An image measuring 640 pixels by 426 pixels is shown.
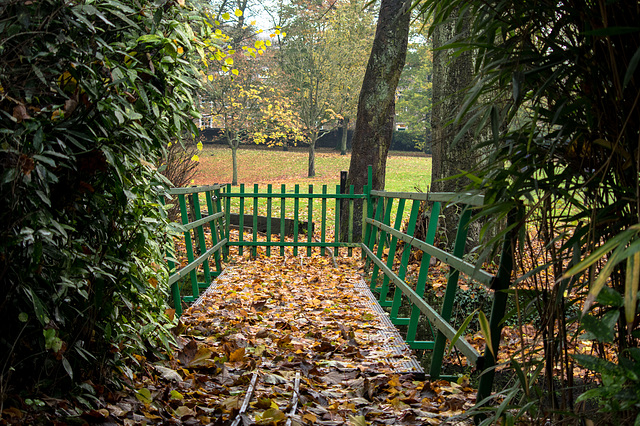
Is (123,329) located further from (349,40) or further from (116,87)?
(349,40)

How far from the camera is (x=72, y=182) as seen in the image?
7.11ft

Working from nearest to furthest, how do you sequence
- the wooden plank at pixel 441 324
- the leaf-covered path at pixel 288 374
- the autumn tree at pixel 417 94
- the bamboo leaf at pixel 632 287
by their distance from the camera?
the bamboo leaf at pixel 632 287 < the wooden plank at pixel 441 324 < the leaf-covered path at pixel 288 374 < the autumn tree at pixel 417 94

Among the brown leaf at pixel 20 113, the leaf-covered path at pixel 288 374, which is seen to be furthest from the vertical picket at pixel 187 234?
the brown leaf at pixel 20 113

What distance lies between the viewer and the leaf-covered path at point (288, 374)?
277 centimetres

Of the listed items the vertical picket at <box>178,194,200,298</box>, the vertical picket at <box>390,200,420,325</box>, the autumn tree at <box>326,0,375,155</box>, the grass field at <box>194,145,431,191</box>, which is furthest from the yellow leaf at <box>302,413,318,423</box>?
the autumn tree at <box>326,0,375,155</box>

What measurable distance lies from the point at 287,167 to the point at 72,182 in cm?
2994

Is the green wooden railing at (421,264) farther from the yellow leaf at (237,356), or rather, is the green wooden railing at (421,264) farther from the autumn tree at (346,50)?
the autumn tree at (346,50)

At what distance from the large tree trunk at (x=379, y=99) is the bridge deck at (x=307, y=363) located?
14.5ft

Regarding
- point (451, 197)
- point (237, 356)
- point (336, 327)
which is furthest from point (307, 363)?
point (451, 197)

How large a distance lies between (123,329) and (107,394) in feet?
1.03

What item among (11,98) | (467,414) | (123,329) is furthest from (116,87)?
(467,414)

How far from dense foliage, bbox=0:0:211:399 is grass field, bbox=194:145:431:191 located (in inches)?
853

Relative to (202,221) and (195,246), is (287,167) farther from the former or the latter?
(202,221)

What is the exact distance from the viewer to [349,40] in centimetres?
2698
